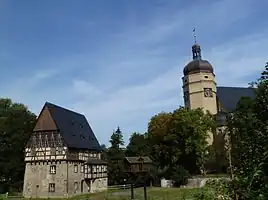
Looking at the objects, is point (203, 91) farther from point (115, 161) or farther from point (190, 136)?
point (115, 161)

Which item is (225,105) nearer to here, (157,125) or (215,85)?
(215,85)

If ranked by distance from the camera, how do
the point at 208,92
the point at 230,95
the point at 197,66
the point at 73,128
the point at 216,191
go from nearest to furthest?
the point at 216,191
the point at 73,128
the point at 208,92
the point at 197,66
the point at 230,95

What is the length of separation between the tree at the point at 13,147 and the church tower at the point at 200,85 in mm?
26907

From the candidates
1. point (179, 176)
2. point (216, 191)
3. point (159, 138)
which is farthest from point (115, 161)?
point (216, 191)

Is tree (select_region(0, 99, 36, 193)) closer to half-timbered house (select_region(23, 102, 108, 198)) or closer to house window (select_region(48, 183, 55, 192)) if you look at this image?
half-timbered house (select_region(23, 102, 108, 198))

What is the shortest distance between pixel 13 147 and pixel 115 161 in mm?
15478

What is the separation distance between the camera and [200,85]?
6028 cm

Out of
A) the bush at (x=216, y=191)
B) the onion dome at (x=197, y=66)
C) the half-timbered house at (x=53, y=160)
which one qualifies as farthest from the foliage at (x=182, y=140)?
the bush at (x=216, y=191)

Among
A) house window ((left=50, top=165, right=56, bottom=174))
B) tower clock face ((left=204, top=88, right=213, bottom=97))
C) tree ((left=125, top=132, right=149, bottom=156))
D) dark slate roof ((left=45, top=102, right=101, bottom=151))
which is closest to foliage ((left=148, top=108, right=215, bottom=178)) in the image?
tree ((left=125, top=132, right=149, bottom=156))

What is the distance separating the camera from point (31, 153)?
1665 inches

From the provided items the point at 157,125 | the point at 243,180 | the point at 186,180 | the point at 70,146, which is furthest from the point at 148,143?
the point at 243,180

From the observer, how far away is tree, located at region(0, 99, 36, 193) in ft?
158

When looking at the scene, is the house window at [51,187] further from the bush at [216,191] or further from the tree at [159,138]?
the bush at [216,191]

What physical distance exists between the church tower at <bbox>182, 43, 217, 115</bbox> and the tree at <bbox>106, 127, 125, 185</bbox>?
45.8 ft
